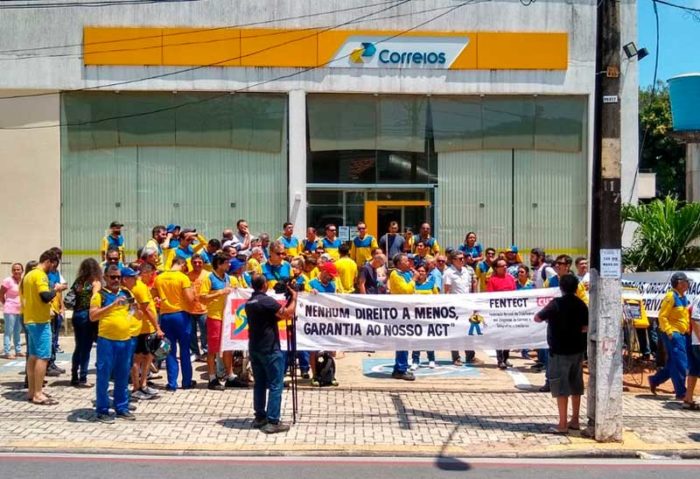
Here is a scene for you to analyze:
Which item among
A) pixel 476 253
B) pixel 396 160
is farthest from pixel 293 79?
pixel 476 253

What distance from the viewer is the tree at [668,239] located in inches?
569

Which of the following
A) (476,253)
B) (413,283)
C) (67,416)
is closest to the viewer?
(67,416)

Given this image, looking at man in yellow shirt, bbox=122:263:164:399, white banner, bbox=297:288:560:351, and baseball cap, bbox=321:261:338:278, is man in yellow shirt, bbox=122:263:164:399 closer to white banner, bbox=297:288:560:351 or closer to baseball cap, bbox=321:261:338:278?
white banner, bbox=297:288:560:351

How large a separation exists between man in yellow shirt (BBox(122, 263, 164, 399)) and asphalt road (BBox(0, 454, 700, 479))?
2233mm

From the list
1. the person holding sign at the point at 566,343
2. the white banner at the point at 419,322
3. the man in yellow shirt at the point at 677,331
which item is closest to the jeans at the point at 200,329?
the white banner at the point at 419,322

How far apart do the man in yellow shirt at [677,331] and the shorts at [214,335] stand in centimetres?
597

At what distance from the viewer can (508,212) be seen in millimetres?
20141

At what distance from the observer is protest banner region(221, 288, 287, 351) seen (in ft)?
36.2

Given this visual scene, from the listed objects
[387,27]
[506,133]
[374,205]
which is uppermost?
[387,27]

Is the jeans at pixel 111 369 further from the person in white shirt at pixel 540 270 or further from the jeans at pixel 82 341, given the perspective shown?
the person in white shirt at pixel 540 270

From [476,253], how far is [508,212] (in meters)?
4.28

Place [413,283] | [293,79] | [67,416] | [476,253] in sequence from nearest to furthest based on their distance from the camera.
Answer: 1. [67,416]
2. [413,283]
3. [476,253]
4. [293,79]

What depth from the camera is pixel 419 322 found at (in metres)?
11.2

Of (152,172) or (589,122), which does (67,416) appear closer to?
(152,172)
